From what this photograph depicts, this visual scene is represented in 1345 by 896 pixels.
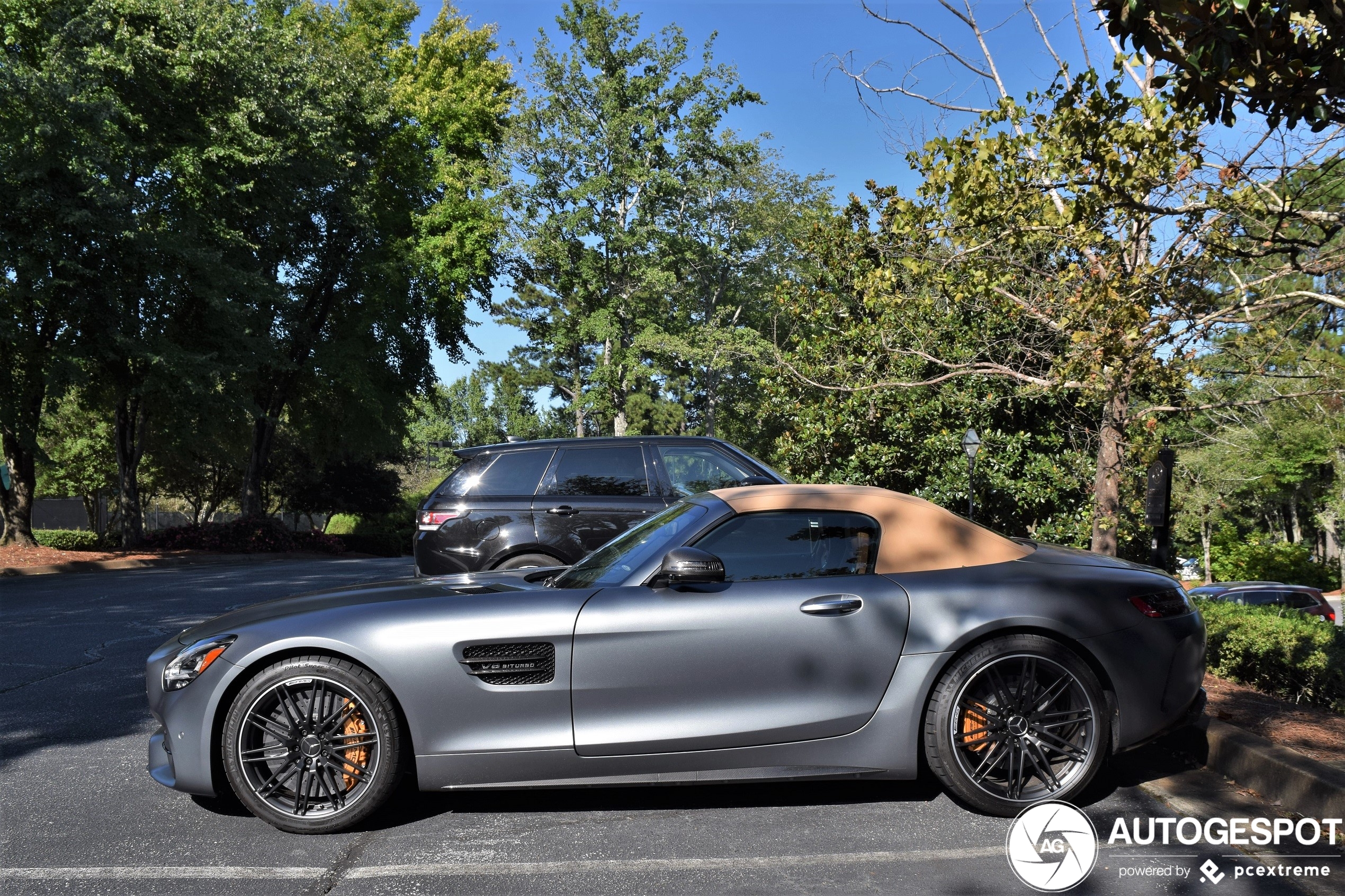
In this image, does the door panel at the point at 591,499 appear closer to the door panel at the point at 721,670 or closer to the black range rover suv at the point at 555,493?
Result: the black range rover suv at the point at 555,493

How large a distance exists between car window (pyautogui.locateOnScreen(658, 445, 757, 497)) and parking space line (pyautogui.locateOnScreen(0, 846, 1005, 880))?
4.47m

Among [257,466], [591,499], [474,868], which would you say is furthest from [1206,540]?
[474,868]

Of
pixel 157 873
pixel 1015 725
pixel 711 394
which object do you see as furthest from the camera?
pixel 711 394

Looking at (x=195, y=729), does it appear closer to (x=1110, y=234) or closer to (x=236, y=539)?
(x=1110, y=234)

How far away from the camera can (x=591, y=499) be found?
25.7 feet

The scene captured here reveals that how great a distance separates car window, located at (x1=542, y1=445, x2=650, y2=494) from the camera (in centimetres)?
786

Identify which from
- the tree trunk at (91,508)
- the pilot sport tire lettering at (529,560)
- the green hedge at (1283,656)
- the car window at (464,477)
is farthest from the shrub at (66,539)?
the green hedge at (1283,656)

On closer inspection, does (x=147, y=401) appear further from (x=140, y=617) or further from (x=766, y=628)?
(x=766, y=628)

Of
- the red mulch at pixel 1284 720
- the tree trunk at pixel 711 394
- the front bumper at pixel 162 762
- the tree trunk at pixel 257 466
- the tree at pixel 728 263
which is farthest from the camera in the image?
the tree trunk at pixel 711 394

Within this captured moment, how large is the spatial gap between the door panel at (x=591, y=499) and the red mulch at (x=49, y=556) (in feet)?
48.5

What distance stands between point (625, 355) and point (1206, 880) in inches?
1294

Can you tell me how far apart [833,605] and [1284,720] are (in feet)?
9.31

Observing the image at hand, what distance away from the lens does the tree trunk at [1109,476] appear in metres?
9.56

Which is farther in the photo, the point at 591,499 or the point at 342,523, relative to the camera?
the point at 342,523
